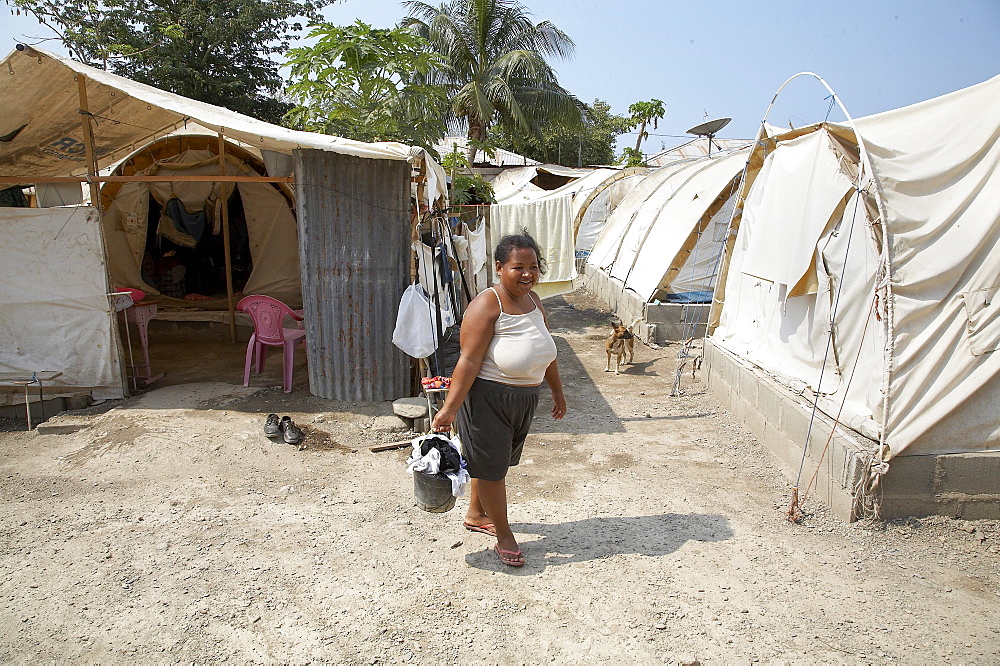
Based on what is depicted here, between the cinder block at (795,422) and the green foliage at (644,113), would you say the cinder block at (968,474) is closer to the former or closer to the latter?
the cinder block at (795,422)

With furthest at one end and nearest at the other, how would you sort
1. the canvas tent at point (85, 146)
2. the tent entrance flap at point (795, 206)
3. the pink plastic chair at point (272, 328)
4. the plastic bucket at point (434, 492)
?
the pink plastic chair at point (272, 328)
the canvas tent at point (85, 146)
the tent entrance flap at point (795, 206)
the plastic bucket at point (434, 492)

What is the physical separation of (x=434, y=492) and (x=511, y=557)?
578 mm

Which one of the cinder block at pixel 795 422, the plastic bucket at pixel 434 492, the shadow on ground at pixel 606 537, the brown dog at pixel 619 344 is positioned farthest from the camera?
the brown dog at pixel 619 344

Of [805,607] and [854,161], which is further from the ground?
[854,161]

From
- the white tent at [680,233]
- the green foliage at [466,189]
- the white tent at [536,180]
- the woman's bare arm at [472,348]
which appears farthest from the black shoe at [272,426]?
the white tent at [536,180]

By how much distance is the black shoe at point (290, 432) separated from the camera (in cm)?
505

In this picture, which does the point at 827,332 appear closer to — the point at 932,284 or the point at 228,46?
the point at 932,284

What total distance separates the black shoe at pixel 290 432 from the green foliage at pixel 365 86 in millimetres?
3266

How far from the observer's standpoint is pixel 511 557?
3355 mm

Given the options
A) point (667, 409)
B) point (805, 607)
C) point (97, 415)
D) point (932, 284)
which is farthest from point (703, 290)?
point (97, 415)

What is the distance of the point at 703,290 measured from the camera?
9.79 m

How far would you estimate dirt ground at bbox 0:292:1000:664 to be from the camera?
2812 mm

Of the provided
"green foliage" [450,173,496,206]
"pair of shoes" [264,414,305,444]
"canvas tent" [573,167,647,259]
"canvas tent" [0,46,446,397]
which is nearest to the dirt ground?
"pair of shoes" [264,414,305,444]

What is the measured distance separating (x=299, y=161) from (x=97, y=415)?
2.87 metres
